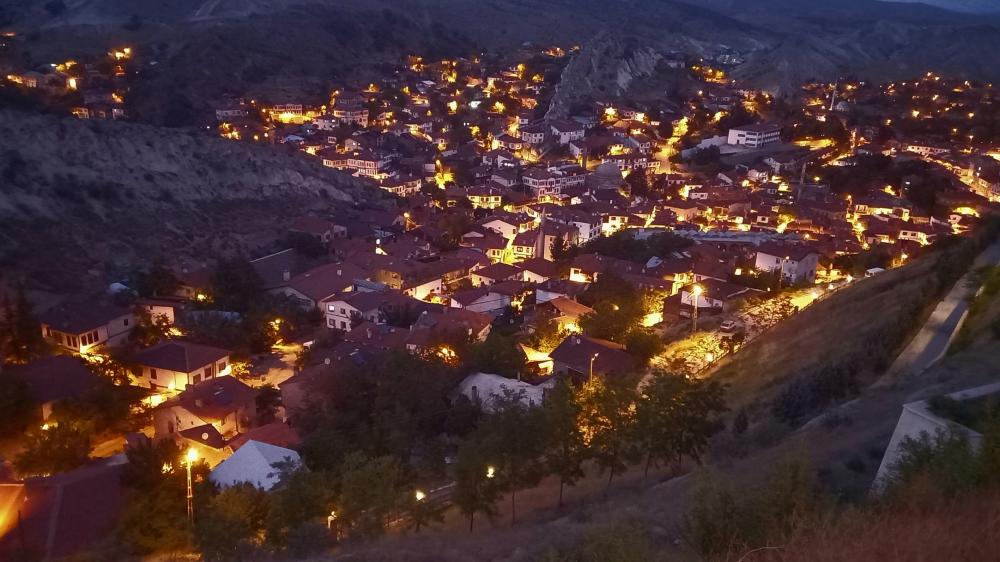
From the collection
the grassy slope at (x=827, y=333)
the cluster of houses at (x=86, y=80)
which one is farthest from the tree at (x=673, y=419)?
the cluster of houses at (x=86, y=80)

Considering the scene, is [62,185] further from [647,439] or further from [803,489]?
[803,489]

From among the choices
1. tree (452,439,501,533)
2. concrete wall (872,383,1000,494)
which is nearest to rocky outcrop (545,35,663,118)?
tree (452,439,501,533)

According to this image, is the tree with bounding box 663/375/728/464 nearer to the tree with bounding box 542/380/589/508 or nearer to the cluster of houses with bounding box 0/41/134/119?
the tree with bounding box 542/380/589/508

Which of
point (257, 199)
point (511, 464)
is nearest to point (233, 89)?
point (257, 199)

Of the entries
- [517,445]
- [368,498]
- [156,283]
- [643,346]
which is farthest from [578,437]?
[156,283]

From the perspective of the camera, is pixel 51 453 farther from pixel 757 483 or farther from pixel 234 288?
pixel 757 483
